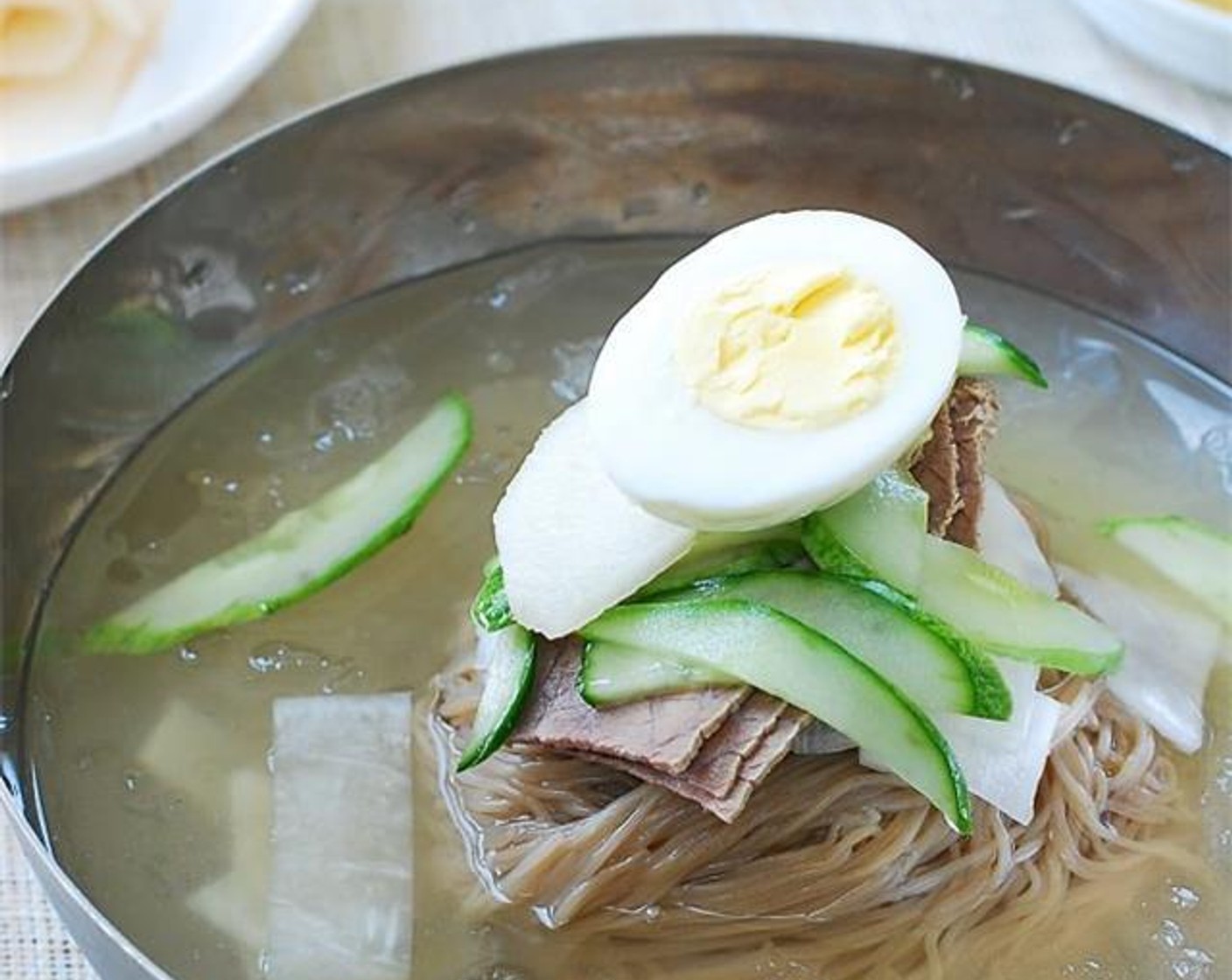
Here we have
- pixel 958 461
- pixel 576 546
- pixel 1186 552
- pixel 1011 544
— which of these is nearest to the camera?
pixel 576 546

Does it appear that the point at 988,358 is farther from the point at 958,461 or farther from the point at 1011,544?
the point at 1011,544

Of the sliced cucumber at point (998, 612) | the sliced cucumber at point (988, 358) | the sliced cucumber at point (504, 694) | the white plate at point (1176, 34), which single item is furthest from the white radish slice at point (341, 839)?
the white plate at point (1176, 34)

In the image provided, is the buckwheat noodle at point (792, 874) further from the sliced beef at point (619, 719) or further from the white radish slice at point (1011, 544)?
the white radish slice at point (1011, 544)

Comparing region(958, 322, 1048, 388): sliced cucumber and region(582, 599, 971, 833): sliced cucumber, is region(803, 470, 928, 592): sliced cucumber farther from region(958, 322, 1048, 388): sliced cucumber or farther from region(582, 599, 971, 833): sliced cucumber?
region(958, 322, 1048, 388): sliced cucumber

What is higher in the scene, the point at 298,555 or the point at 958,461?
the point at 958,461

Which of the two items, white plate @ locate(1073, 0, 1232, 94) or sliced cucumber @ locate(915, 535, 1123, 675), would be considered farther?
white plate @ locate(1073, 0, 1232, 94)

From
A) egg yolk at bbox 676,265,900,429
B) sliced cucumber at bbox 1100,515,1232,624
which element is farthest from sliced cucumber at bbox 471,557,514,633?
sliced cucumber at bbox 1100,515,1232,624

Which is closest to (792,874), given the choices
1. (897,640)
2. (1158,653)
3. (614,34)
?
(897,640)
